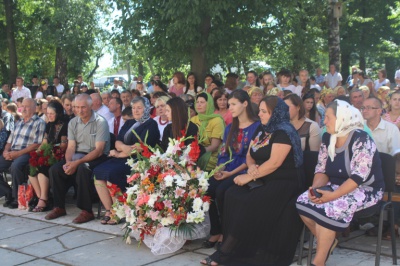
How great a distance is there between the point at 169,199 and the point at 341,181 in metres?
1.72

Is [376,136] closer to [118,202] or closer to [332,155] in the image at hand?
[332,155]

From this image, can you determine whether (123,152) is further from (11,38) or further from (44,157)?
(11,38)

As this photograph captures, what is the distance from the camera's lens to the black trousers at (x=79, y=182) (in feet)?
24.4

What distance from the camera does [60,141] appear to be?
8.31 metres

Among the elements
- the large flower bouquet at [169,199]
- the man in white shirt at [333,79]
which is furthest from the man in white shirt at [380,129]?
the man in white shirt at [333,79]

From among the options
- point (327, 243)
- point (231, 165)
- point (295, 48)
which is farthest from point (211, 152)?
point (295, 48)

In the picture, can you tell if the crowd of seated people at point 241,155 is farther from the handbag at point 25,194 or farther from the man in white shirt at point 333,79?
the man in white shirt at point 333,79

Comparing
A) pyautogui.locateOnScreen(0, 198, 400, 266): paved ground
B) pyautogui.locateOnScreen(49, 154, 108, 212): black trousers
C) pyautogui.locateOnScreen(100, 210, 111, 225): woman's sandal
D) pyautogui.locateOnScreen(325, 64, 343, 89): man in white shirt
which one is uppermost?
pyautogui.locateOnScreen(325, 64, 343, 89): man in white shirt

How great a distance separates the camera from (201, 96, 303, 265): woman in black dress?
17.7 feet

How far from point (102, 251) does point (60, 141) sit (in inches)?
103

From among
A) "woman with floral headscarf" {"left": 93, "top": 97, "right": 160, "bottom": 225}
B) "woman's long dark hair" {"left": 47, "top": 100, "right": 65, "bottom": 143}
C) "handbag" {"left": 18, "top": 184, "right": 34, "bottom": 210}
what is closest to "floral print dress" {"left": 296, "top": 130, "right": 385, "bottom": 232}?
"woman with floral headscarf" {"left": 93, "top": 97, "right": 160, "bottom": 225}

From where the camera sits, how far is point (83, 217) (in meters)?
7.36

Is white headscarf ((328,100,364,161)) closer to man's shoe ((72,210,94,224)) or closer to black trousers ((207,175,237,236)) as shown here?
black trousers ((207,175,237,236))

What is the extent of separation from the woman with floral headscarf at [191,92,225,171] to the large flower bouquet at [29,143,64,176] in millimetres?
2115
